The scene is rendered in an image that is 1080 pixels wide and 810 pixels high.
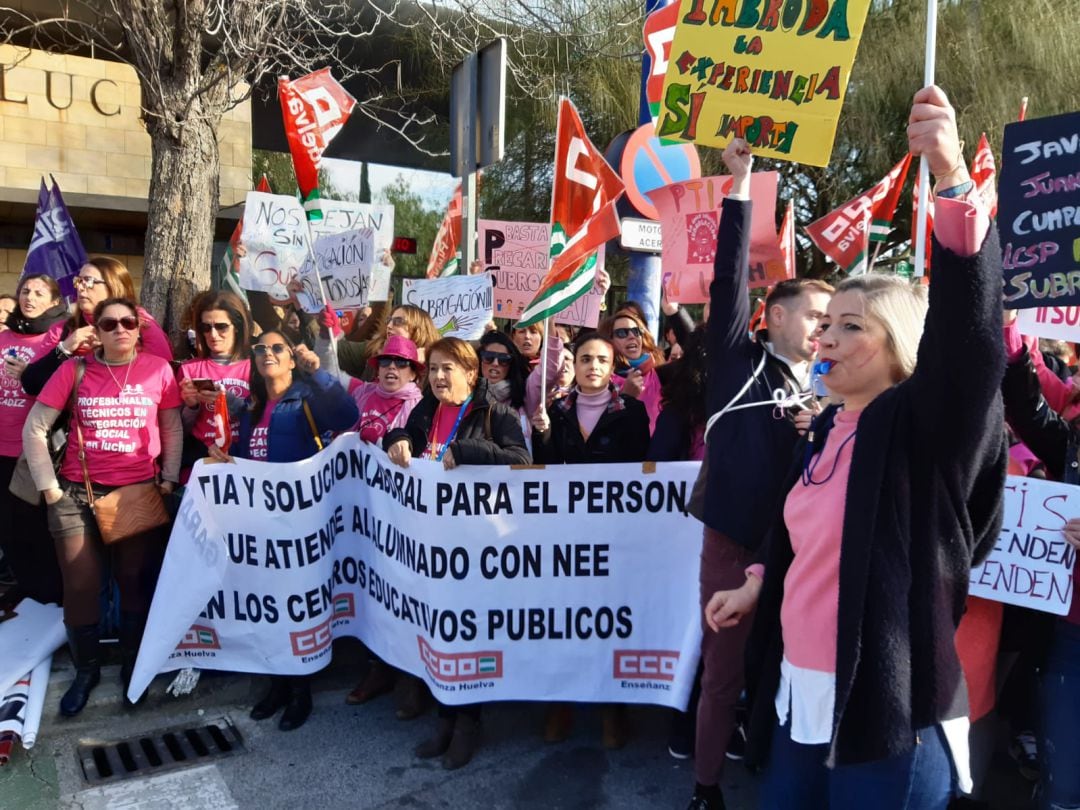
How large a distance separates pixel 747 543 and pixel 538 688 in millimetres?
1270

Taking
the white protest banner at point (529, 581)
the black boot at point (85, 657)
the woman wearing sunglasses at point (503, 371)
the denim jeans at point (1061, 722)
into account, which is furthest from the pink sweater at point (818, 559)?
the black boot at point (85, 657)

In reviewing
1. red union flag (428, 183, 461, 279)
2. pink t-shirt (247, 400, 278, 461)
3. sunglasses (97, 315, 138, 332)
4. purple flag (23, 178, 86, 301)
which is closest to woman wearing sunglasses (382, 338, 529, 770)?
pink t-shirt (247, 400, 278, 461)

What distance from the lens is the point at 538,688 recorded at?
3.73 meters

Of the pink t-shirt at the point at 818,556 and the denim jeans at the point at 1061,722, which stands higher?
the pink t-shirt at the point at 818,556

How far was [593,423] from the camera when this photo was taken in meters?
4.10

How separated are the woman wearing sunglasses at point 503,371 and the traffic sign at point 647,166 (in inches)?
101

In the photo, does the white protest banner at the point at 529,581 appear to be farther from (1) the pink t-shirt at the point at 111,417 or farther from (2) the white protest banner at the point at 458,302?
(2) the white protest banner at the point at 458,302

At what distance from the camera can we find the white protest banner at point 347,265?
5320 millimetres

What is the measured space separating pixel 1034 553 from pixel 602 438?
1.77 metres

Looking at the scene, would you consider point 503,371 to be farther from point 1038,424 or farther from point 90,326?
point 1038,424

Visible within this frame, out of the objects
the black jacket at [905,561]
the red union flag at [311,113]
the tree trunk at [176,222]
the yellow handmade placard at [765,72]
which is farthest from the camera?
the tree trunk at [176,222]

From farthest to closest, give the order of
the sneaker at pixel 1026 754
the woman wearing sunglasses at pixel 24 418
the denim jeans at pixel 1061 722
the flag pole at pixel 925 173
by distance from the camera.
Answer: the woman wearing sunglasses at pixel 24 418
the sneaker at pixel 1026 754
the denim jeans at pixel 1061 722
the flag pole at pixel 925 173

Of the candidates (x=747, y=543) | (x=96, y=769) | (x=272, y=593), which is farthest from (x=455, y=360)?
(x=96, y=769)

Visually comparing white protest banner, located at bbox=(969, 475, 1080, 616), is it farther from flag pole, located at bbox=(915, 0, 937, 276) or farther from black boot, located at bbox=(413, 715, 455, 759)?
black boot, located at bbox=(413, 715, 455, 759)
